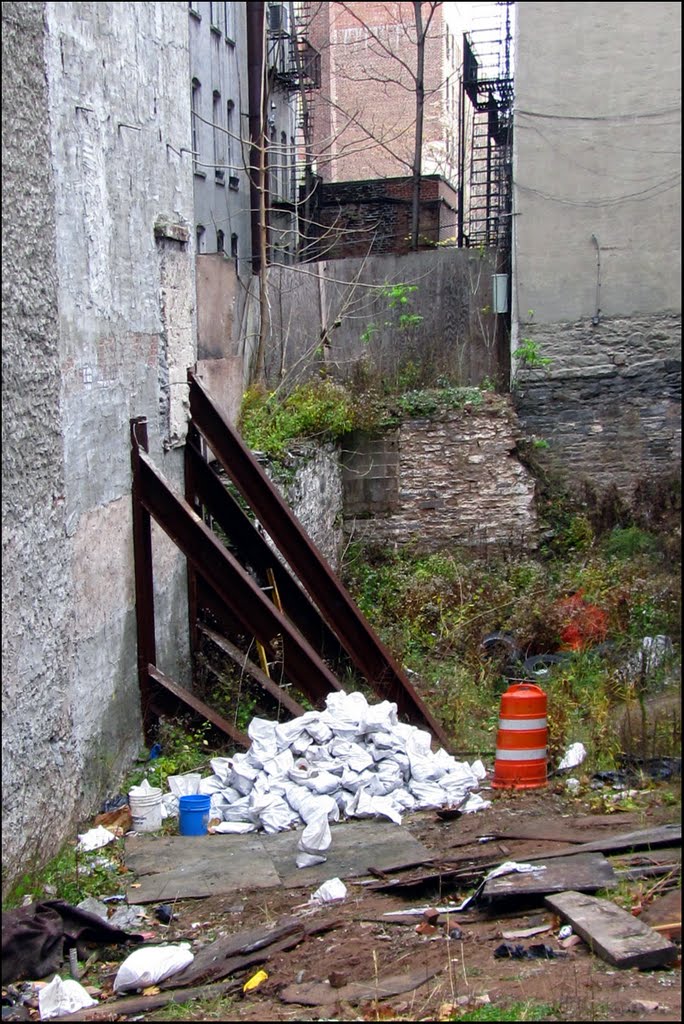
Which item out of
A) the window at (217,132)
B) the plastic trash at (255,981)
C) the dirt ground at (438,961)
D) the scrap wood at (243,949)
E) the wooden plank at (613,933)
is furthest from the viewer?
the window at (217,132)

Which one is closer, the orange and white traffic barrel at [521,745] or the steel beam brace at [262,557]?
the orange and white traffic barrel at [521,745]

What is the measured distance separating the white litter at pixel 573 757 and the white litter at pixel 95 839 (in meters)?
2.76

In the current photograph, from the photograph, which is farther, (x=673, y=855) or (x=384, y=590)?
(x=384, y=590)

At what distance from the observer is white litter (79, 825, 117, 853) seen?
5.30m

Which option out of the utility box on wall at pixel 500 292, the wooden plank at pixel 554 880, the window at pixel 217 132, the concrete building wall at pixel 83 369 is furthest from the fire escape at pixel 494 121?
the wooden plank at pixel 554 880

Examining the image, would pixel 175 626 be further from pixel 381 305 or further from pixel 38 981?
pixel 381 305

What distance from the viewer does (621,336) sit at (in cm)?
1324

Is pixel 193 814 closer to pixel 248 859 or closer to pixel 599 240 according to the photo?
pixel 248 859

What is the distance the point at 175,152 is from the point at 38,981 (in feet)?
17.7

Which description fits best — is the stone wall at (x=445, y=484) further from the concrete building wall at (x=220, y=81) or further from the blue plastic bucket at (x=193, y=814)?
the blue plastic bucket at (x=193, y=814)

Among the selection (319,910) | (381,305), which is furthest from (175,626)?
(381,305)

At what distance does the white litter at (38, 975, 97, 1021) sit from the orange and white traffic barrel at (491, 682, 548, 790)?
310 centimetres

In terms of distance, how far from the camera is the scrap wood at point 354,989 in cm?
356

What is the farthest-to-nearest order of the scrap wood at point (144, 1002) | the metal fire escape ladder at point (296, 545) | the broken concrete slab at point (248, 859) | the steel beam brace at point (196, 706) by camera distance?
the metal fire escape ladder at point (296, 545)
the steel beam brace at point (196, 706)
the broken concrete slab at point (248, 859)
the scrap wood at point (144, 1002)
